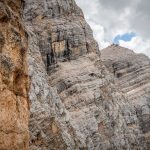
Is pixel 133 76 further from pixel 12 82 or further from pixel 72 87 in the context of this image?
pixel 12 82

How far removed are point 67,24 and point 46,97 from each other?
26695mm

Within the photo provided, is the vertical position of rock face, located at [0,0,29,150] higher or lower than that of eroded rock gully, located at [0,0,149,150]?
lower

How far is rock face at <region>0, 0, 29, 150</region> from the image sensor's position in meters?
12.2

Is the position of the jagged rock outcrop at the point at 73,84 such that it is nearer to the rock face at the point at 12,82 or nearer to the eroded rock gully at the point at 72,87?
A: the eroded rock gully at the point at 72,87

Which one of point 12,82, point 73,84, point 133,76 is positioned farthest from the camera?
point 133,76

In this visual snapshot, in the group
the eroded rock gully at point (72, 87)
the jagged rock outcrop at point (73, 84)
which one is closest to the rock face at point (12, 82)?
the eroded rock gully at point (72, 87)

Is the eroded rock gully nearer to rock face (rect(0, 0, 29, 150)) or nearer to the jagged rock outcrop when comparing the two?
the jagged rock outcrop

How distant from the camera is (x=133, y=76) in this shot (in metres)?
84.3

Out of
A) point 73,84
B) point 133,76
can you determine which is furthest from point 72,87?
point 133,76

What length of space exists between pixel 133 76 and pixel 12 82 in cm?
7262

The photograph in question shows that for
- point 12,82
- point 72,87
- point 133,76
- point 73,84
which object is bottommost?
point 12,82

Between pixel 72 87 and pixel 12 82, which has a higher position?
pixel 72 87

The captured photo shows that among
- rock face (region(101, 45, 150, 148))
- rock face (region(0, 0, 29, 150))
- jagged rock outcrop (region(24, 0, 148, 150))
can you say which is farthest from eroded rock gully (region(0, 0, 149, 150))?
rock face (region(0, 0, 29, 150))

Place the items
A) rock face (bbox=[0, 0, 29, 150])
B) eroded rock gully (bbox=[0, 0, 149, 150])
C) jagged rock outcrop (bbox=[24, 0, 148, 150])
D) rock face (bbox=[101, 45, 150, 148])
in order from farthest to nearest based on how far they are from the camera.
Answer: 1. rock face (bbox=[101, 45, 150, 148])
2. jagged rock outcrop (bbox=[24, 0, 148, 150])
3. eroded rock gully (bbox=[0, 0, 149, 150])
4. rock face (bbox=[0, 0, 29, 150])
